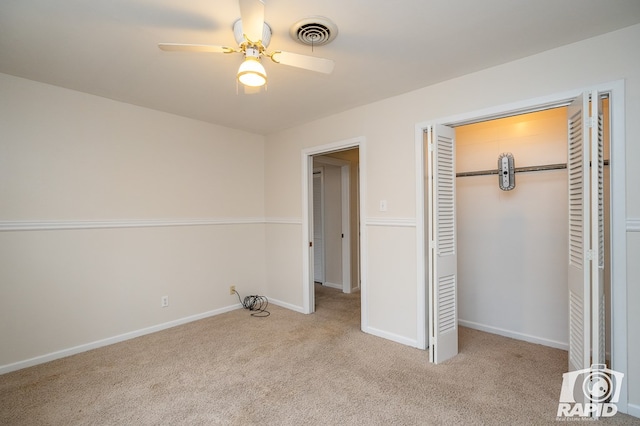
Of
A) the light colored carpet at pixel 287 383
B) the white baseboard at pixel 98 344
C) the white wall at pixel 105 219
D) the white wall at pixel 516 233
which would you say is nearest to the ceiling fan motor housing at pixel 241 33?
the white wall at pixel 105 219

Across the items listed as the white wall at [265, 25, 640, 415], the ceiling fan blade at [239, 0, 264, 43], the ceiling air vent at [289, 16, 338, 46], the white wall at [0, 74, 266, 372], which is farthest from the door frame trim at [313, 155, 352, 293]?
the ceiling fan blade at [239, 0, 264, 43]

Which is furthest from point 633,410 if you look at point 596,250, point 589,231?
point 589,231

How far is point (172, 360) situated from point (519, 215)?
3597 mm

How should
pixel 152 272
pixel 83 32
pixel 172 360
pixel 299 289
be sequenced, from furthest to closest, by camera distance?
pixel 299 289 → pixel 152 272 → pixel 172 360 → pixel 83 32

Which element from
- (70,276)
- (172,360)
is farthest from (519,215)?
(70,276)

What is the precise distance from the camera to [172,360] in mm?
2764

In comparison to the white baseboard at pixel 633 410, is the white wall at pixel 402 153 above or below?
above

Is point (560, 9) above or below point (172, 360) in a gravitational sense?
above

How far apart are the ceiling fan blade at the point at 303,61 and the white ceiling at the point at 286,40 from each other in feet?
0.79

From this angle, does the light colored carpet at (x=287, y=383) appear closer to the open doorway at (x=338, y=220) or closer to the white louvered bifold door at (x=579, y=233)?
the white louvered bifold door at (x=579, y=233)

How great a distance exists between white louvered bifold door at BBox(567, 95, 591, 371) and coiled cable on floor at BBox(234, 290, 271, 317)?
3088 mm

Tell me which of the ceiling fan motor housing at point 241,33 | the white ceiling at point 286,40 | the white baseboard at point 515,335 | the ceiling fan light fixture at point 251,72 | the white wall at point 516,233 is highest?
the white ceiling at point 286,40

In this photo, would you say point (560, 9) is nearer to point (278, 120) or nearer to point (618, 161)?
point (618, 161)

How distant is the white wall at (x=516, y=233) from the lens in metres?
2.93
